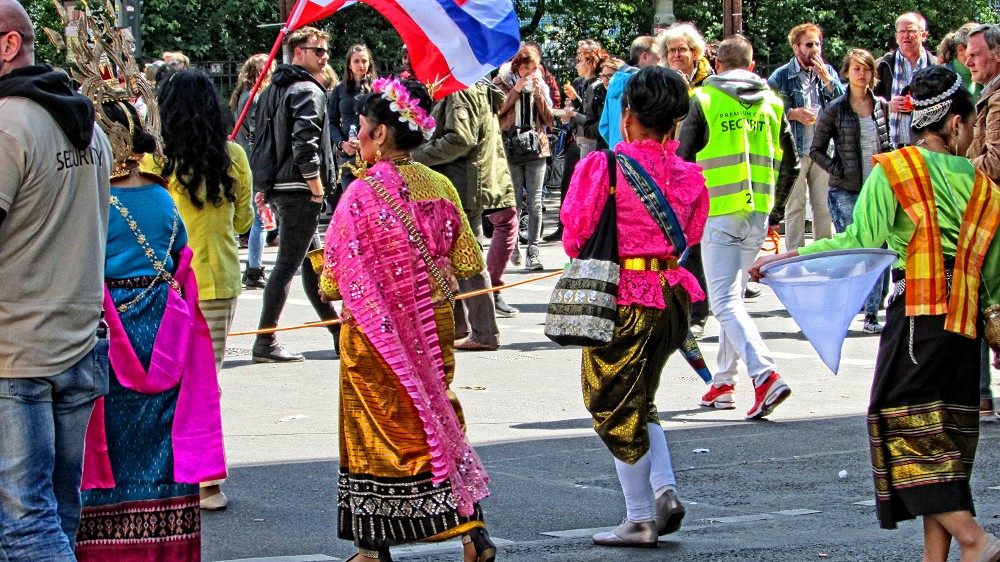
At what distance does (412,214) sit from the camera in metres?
5.42

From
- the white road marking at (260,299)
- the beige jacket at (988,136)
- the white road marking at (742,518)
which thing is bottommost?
the white road marking at (260,299)

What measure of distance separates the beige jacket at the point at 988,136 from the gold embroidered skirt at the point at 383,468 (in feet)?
8.16

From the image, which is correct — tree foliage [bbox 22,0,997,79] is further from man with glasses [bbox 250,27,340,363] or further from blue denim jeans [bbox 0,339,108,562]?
blue denim jeans [bbox 0,339,108,562]

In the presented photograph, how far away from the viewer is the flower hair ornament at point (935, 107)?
521cm

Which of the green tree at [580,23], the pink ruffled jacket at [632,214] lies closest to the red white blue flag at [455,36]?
the pink ruffled jacket at [632,214]

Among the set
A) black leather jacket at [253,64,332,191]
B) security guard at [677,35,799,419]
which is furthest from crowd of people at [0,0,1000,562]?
black leather jacket at [253,64,332,191]

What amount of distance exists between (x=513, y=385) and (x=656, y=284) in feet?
12.3

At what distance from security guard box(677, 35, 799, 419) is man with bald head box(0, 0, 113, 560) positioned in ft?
15.2

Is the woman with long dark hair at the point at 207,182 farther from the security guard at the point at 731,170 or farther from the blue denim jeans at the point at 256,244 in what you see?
the blue denim jeans at the point at 256,244

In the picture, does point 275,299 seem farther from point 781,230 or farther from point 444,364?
point 781,230

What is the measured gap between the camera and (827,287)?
530 centimetres

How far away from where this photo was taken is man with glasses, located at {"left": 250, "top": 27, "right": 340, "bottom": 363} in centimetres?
1007

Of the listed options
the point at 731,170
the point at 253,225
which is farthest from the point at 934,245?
the point at 253,225

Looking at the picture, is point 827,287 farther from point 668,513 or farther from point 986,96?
point 986,96
